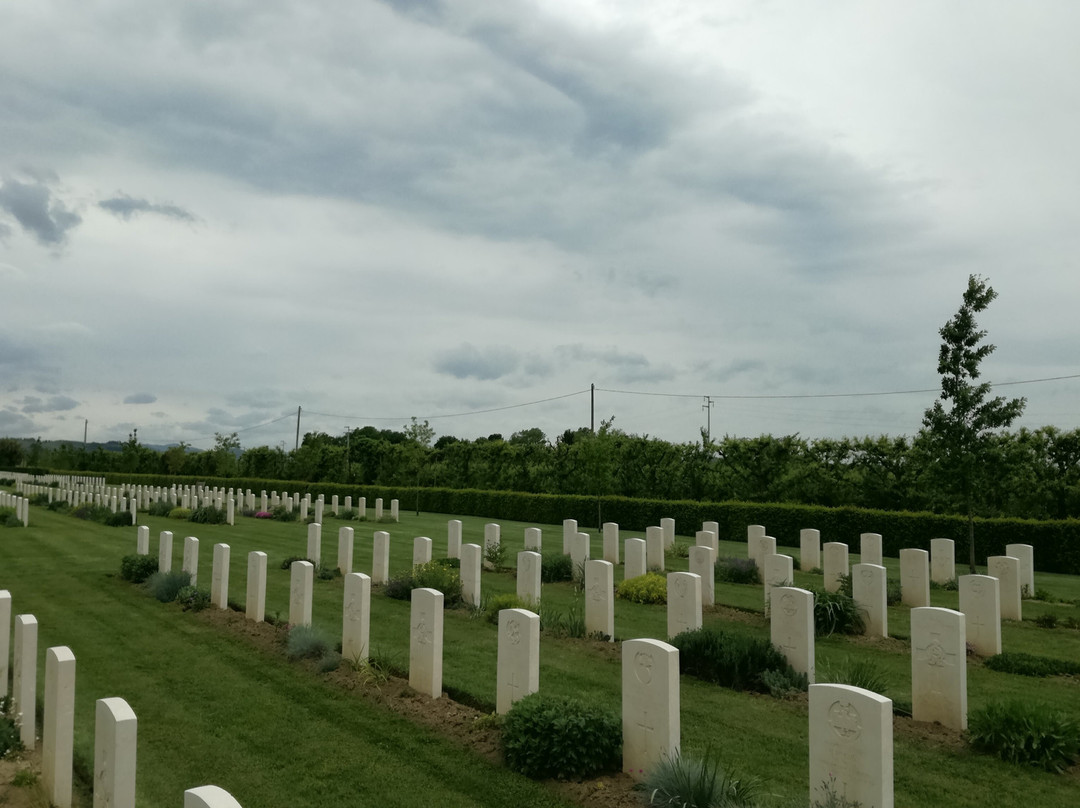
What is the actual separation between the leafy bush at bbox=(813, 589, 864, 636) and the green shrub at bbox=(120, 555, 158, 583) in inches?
451

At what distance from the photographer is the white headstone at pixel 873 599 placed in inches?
411

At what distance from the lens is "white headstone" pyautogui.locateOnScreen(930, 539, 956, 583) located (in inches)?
595

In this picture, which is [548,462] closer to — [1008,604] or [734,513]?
[734,513]

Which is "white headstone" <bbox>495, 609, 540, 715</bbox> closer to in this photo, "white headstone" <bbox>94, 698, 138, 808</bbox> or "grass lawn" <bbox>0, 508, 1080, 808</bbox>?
"grass lawn" <bbox>0, 508, 1080, 808</bbox>

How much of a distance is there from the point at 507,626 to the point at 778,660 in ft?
10.6

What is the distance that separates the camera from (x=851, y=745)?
179 inches

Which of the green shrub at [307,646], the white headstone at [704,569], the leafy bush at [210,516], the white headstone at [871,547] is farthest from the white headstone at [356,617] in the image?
the leafy bush at [210,516]

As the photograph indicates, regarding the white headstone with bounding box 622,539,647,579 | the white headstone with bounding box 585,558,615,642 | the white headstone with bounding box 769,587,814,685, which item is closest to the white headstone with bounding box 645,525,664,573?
the white headstone with bounding box 622,539,647,579

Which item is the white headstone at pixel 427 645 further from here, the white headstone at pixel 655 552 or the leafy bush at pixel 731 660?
the white headstone at pixel 655 552

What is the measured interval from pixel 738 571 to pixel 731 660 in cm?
753

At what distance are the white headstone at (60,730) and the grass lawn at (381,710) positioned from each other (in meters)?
0.51

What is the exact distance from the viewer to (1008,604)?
12445 mm

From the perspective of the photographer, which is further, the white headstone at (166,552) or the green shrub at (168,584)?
the white headstone at (166,552)

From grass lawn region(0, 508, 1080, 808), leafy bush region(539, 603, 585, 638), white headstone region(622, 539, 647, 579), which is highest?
white headstone region(622, 539, 647, 579)
